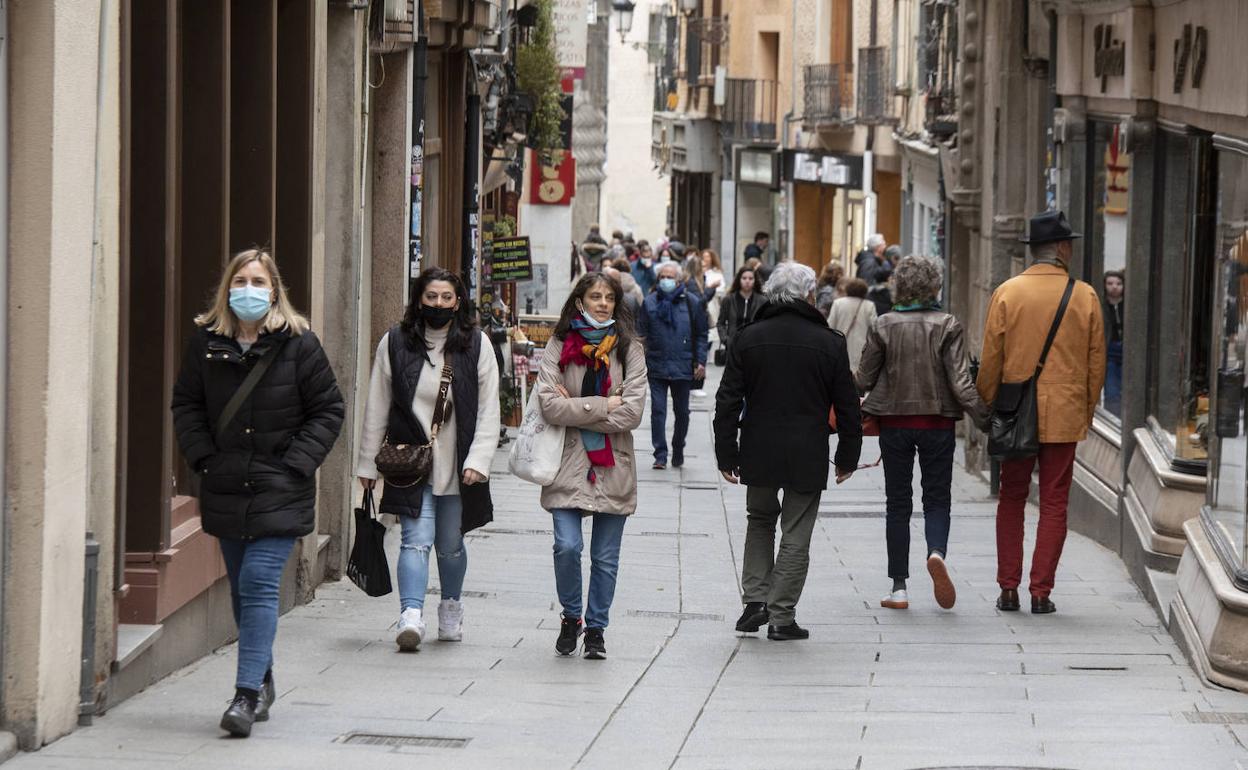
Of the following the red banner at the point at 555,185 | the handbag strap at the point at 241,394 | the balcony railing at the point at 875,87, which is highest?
the balcony railing at the point at 875,87

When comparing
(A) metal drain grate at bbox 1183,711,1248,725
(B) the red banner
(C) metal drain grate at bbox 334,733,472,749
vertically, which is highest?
(B) the red banner

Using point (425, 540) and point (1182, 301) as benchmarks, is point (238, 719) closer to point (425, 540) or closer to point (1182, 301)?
point (425, 540)

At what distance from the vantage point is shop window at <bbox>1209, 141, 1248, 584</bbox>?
934 centimetres

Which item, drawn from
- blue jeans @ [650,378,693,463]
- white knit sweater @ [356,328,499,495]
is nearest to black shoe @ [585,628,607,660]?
white knit sweater @ [356,328,499,495]

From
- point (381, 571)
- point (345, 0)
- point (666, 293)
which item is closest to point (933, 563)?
point (381, 571)

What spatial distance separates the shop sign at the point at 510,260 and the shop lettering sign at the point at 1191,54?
1022 centimetres

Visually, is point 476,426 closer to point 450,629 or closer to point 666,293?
point 450,629

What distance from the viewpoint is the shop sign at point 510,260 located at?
2147 cm

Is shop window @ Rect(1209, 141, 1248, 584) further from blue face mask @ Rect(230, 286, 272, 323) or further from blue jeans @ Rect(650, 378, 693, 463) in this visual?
blue jeans @ Rect(650, 378, 693, 463)

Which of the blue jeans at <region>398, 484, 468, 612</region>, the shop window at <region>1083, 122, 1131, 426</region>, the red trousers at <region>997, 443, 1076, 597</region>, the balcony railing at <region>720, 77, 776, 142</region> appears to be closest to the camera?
the blue jeans at <region>398, 484, 468, 612</region>

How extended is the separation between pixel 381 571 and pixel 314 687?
2.84 ft

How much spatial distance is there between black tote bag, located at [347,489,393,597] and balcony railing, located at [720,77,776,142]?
3962cm

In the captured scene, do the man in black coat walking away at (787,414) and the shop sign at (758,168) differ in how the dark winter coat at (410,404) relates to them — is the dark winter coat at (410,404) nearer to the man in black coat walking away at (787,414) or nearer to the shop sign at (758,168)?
the man in black coat walking away at (787,414)

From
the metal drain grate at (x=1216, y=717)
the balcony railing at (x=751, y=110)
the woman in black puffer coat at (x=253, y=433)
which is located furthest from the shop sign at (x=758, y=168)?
the woman in black puffer coat at (x=253, y=433)
